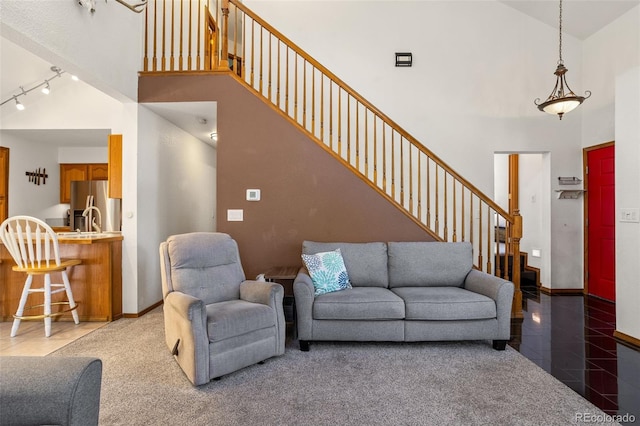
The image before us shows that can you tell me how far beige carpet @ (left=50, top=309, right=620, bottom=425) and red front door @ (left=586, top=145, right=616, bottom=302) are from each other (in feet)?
9.42

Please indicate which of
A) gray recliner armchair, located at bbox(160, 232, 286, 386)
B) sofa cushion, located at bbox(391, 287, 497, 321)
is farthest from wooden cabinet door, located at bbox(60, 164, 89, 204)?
sofa cushion, located at bbox(391, 287, 497, 321)

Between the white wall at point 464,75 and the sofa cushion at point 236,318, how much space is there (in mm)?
3639

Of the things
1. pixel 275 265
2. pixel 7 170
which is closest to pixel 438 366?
pixel 275 265

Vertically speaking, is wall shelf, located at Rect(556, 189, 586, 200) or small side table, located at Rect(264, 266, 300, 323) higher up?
wall shelf, located at Rect(556, 189, 586, 200)

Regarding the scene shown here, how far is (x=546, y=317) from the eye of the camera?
3.69 m

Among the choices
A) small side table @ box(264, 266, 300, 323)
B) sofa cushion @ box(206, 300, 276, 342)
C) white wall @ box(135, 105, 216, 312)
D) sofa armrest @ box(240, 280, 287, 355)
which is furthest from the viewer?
white wall @ box(135, 105, 216, 312)

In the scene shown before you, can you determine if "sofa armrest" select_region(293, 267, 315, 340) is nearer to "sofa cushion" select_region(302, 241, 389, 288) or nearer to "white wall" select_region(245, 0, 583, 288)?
"sofa cushion" select_region(302, 241, 389, 288)

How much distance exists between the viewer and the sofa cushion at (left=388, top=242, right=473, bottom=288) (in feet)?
10.6

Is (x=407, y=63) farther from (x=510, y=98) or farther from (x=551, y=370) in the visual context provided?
(x=551, y=370)

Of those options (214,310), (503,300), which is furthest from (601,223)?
(214,310)

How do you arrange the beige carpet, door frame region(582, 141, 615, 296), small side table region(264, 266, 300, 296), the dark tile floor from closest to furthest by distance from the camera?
the beige carpet < the dark tile floor < small side table region(264, 266, 300, 296) < door frame region(582, 141, 615, 296)

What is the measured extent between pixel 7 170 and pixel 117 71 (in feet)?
10.9

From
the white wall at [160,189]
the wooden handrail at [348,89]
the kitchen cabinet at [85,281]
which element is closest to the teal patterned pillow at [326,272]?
the wooden handrail at [348,89]

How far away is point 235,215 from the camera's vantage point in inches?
144
